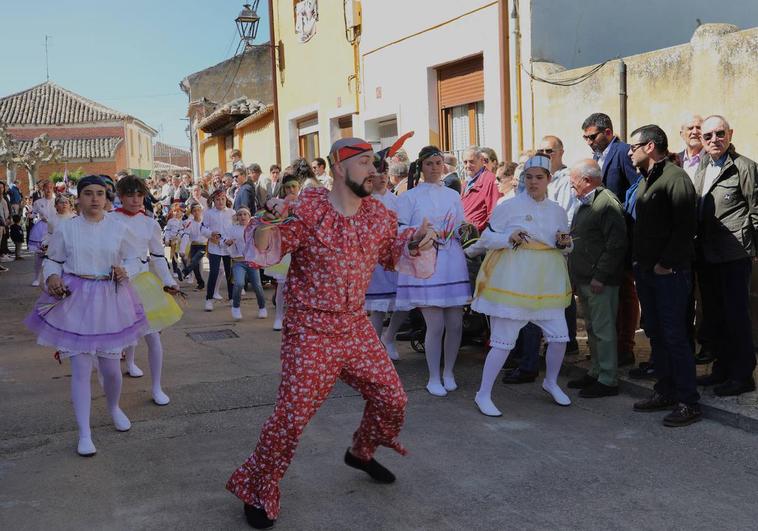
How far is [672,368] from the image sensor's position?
19.0ft

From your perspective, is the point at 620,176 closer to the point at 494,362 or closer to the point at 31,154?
the point at 494,362

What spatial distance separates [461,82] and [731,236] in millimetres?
7517

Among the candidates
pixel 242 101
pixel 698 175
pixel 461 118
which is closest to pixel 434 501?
pixel 698 175

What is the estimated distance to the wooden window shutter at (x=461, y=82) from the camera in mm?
12273

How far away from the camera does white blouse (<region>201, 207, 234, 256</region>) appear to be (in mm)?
11367

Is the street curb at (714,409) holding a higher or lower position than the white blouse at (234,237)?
lower

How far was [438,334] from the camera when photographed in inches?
261

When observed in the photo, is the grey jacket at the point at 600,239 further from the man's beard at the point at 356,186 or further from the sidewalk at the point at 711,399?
the man's beard at the point at 356,186

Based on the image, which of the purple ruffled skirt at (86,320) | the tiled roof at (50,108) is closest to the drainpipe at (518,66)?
the purple ruffled skirt at (86,320)

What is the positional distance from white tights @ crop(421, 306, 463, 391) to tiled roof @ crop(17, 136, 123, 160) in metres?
53.7

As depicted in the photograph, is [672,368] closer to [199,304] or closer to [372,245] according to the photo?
[372,245]

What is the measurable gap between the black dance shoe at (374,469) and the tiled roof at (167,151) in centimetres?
9563

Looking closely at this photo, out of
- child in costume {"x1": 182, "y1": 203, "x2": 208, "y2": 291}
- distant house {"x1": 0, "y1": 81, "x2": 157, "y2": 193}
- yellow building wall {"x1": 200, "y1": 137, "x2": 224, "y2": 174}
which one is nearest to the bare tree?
distant house {"x1": 0, "y1": 81, "x2": 157, "y2": 193}

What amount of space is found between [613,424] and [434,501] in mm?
1910
